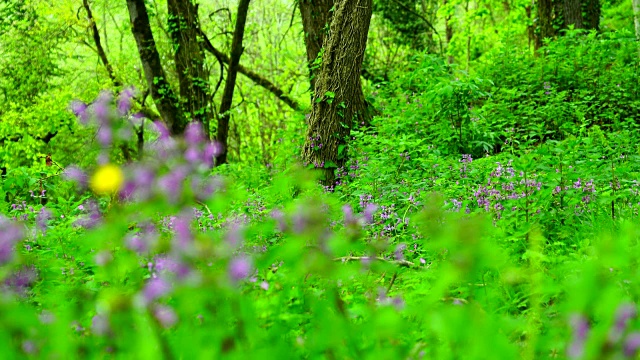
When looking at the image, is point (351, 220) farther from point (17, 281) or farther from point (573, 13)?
point (573, 13)

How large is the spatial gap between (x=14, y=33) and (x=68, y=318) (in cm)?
1747

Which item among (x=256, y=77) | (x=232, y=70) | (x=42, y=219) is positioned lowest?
(x=42, y=219)

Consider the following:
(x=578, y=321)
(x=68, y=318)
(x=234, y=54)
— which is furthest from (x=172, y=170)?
(x=234, y=54)

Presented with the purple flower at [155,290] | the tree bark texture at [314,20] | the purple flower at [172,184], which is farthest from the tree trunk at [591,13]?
the purple flower at [155,290]

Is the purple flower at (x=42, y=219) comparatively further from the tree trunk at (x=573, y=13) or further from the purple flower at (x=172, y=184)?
the tree trunk at (x=573, y=13)

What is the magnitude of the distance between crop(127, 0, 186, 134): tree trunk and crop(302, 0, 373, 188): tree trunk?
4.19 metres

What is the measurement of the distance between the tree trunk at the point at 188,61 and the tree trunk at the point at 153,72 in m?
0.31

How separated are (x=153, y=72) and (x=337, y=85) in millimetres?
4763

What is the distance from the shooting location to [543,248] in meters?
3.46

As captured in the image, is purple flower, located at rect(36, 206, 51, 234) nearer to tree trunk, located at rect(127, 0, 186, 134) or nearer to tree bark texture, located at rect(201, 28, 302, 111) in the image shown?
tree trunk, located at rect(127, 0, 186, 134)

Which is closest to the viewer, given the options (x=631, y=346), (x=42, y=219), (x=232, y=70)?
(x=631, y=346)

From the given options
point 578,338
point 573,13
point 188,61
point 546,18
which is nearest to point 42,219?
point 578,338

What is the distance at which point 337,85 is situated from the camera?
7.54 m

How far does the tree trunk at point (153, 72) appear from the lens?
1084 cm
